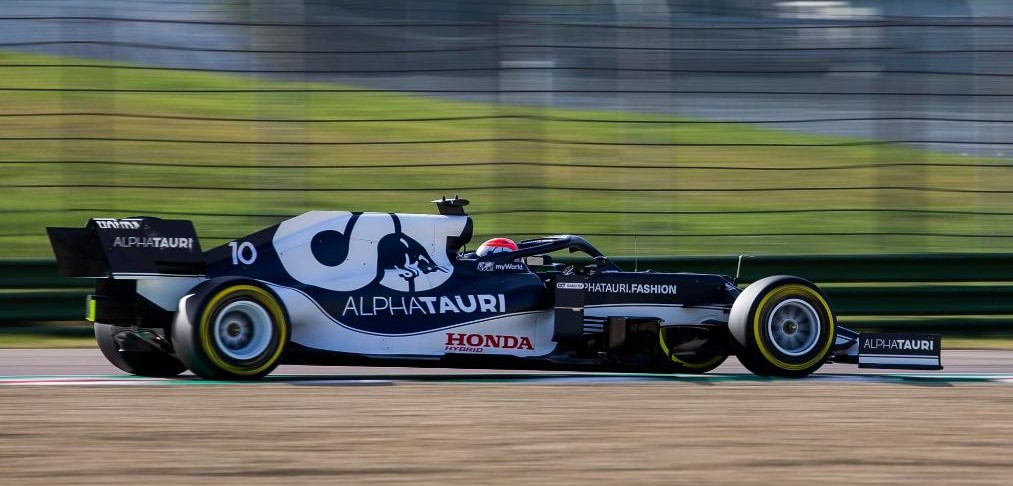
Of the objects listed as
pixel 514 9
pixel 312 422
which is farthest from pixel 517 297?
pixel 514 9

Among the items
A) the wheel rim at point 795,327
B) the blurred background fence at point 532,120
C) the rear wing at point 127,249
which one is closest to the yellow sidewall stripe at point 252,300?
the rear wing at point 127,249

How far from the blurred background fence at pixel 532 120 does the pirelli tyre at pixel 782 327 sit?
4161 mm

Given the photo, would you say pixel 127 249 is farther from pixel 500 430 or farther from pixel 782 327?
pixel 782 327

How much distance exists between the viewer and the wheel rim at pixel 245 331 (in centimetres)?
859

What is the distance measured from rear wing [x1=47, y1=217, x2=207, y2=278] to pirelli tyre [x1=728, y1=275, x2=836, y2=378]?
3525 mm

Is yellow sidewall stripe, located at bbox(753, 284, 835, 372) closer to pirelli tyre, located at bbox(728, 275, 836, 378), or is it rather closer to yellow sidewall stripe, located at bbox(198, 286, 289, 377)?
pirelli tyre, located at bbox(728, 275, 836, 378)

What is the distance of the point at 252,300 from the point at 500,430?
7.75 feet

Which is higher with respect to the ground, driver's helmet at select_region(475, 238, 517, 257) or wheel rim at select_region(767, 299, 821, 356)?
driver's helmet at select_region(475, 238, 517, 257)

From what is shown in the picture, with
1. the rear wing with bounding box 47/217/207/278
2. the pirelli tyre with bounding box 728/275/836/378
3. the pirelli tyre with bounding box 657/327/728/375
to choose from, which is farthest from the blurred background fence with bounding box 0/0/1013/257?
the rear wing with bounding box 47/217/207/278

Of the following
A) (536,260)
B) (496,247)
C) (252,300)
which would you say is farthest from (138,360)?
(536,260)

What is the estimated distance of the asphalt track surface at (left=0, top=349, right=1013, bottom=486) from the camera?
230 inches

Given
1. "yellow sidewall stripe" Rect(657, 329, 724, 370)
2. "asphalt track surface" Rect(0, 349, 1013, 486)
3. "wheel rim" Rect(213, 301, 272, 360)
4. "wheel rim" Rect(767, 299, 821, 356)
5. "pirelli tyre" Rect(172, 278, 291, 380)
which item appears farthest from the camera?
"yellow sidewall stripe" Rect(657, 329, 724, 370)

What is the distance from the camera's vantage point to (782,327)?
Result: 9.47m

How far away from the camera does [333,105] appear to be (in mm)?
13570
